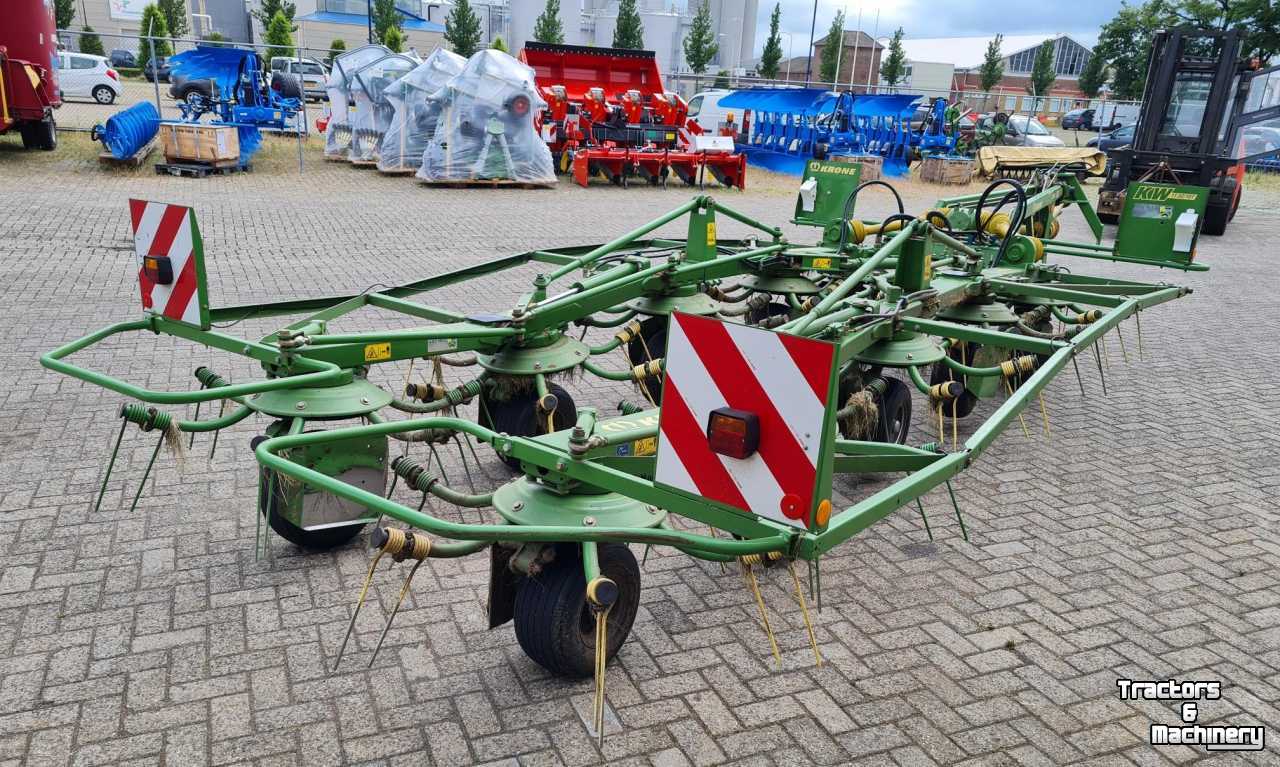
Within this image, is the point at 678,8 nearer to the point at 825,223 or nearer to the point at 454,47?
the point at 454,47

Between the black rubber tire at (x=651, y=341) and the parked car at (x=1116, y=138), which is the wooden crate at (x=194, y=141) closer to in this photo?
the black rubber tire at (x=651, y=341)

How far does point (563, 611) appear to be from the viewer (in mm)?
2883

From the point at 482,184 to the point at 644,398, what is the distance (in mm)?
11116

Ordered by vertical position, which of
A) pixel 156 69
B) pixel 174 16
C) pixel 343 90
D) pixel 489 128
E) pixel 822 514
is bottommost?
pixel 822 514

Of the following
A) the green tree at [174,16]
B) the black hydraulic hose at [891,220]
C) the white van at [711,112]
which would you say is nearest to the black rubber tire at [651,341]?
the black hydraulic hose at [891,220]

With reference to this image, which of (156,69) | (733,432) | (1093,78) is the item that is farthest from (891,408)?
(1093,78)

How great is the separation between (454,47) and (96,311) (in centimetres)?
4181

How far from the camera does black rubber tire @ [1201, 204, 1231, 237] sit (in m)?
14.7

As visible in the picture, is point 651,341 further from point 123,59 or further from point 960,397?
point 123,59

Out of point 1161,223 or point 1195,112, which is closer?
point 1161,223

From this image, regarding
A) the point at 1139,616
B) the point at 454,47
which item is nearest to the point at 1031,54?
the point at 454,47

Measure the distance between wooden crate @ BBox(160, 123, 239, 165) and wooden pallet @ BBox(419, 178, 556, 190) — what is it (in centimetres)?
318

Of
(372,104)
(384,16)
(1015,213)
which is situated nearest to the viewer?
(1015,213)

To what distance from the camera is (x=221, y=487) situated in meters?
4.32
